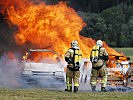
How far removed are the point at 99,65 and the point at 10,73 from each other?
14.7 ft

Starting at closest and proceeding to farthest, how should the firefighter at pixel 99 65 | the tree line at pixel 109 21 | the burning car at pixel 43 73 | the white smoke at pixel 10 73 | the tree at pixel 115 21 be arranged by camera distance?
the firefighter at pixel 99 65
the burning car at pixel 43 73
the white smoke at pixel 10 73
the tree line at pixel 109 21
the tree at pixel 115 21

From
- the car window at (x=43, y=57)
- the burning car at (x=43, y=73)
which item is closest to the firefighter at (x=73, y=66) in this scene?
the burning car at (x=43, y=73)

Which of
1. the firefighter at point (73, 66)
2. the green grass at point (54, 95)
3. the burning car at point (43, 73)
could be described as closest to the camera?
the green grass at point (54, 95)

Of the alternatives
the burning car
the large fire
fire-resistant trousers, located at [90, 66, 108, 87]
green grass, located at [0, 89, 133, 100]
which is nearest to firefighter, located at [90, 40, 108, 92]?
fire-resistant trousers, located at [90, 66, 108, 87]

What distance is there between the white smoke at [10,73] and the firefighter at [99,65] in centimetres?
317

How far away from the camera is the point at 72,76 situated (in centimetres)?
1792

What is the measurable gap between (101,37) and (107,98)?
44117 millimetres

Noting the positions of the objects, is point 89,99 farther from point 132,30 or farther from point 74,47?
point 132,30

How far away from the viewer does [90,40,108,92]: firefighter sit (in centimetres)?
1845

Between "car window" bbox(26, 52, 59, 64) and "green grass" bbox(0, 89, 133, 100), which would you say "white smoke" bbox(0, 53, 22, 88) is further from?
"green grass" bbox(0, 89, 133, 100)

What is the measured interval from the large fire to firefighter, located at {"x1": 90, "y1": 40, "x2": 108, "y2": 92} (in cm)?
356

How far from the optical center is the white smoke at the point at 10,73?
20.2 meters

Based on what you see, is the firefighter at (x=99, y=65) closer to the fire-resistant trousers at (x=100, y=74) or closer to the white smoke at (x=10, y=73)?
the fire-resistant trousers at (x=100, y=74)

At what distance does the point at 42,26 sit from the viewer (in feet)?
74.0
